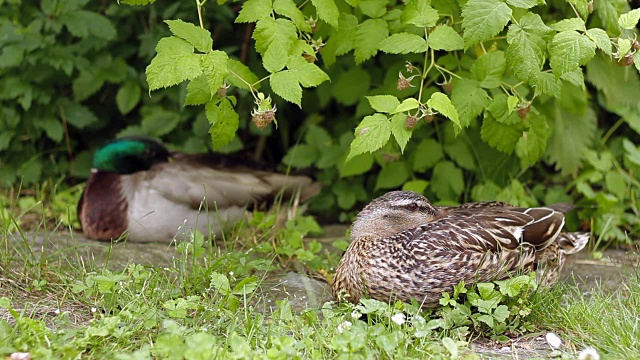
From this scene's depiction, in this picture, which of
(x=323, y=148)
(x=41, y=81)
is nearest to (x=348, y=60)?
(x=323, y=148)

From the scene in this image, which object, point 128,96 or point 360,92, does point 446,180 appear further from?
point 128,96

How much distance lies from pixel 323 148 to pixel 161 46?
2466 millimetres

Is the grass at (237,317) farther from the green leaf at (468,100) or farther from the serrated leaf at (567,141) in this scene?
the serrated leaf at (567,141)

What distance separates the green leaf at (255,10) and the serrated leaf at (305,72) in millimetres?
236

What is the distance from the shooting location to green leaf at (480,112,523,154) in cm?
459

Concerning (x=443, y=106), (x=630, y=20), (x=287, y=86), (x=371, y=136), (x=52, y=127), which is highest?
(x=630, y=20)

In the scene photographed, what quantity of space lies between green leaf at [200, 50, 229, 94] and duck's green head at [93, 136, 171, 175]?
2364 millimetres

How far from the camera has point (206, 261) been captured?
14.6 feet

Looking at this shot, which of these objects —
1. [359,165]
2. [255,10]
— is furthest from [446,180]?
[255,10]

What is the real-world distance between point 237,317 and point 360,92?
241 cm

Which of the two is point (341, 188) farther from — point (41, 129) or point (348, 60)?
point (41, 129)

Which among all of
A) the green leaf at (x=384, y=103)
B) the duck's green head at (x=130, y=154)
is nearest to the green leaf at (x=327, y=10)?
the green leaf at (x=384, y=103)

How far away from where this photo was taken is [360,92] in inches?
232

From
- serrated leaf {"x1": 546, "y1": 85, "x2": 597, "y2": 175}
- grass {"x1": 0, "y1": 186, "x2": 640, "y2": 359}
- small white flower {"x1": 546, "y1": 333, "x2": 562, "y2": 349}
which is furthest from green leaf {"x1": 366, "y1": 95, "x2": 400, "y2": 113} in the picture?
serrated leaf {"x1": 546, "y1": 85, "x2": 597, "y2": 175}
